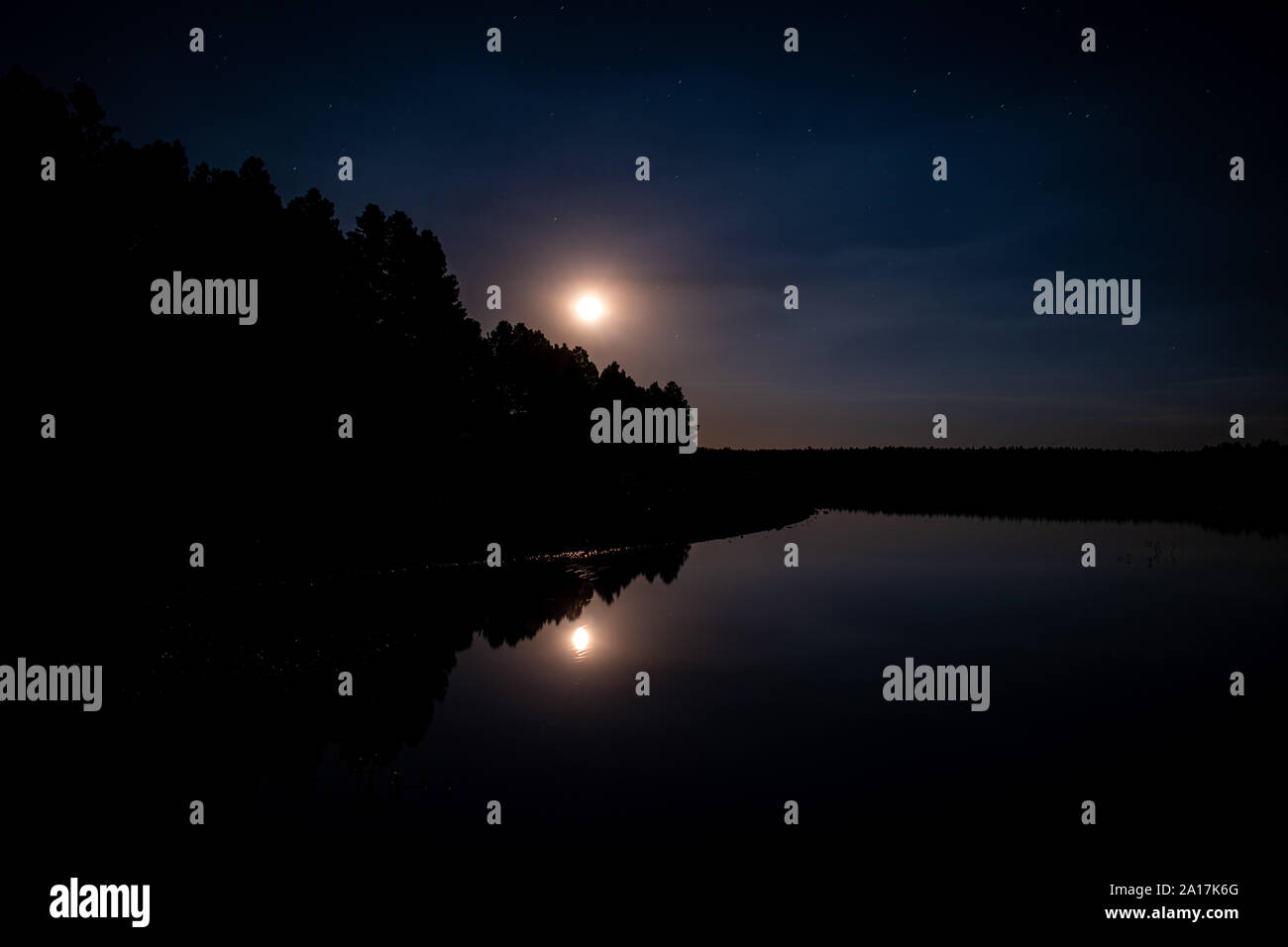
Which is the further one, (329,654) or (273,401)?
(273,401)

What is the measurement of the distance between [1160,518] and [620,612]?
4866 cm

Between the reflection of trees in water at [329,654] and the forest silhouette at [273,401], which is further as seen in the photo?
the forest silhouette at [273,401]

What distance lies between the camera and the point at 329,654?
15727 mm

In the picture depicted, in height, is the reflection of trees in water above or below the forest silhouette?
below

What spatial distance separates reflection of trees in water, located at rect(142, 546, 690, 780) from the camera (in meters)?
11.5

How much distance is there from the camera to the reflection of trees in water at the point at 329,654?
452 inches

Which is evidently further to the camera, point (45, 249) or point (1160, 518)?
point (1160, 518)

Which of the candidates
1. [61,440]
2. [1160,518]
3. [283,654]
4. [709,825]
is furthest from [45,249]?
[1160,518]

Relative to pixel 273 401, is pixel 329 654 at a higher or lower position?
lower

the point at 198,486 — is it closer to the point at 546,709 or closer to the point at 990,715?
the point at 546,709

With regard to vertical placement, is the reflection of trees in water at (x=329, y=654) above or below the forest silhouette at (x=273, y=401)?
below

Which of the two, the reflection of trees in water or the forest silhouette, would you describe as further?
the forest silhouette

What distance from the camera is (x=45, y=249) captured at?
30.7 metres
